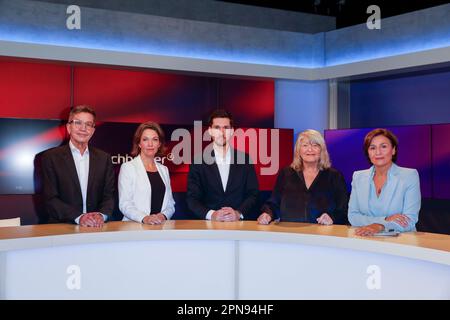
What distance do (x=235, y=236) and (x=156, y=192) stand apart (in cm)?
83

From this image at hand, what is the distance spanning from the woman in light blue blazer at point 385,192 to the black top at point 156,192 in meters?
1.07

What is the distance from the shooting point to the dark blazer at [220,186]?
3.45 meters

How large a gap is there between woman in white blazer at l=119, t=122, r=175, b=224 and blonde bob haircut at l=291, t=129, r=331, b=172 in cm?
76

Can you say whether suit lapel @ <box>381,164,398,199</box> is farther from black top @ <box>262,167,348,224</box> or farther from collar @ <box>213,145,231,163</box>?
collar @ <box>213,145,231,163</box>

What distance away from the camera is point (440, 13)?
4.76 metres

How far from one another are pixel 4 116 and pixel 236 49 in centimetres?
207

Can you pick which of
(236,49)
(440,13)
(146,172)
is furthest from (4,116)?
(440,13)

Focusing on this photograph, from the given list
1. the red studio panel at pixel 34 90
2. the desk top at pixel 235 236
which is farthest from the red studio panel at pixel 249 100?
the desk top at pixel 235 236

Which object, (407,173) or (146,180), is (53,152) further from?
(407,173)

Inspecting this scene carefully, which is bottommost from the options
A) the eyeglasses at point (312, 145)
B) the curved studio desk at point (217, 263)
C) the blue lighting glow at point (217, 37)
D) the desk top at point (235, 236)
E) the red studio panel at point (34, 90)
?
the curved studio desk at point (217, 263)

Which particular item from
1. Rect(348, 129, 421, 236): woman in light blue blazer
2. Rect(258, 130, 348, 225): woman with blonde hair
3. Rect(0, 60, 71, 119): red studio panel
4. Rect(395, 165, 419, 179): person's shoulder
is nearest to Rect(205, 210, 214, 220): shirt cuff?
Rect(258, 130, 348, 225): woman with blonde hair

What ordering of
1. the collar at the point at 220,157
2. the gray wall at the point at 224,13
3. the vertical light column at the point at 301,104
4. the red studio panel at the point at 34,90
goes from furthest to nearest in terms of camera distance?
the gray wall at the point at 224,13 < the vertical light column at the point at 301,104 < the red studio panel at the point at 34,90 < the collar at the point at 220,157

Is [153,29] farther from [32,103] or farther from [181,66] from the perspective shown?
[32,103]

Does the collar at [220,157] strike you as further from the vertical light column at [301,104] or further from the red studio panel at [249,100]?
the vertical light column at [301,104]
